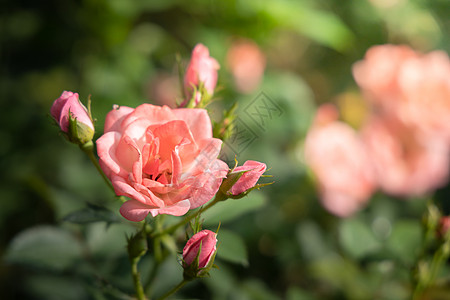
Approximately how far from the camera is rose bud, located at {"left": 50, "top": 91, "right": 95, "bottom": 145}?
496mm

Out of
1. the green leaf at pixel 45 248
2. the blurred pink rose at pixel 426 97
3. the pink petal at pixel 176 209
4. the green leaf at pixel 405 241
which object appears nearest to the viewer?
the pink petal at pixel 176 209

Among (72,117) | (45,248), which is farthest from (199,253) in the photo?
(45,248)

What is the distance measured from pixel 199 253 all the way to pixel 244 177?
0.34ft

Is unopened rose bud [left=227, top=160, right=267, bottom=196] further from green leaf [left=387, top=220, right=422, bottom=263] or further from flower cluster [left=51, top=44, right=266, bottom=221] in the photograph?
green leaf [left=387, top=220, right=422, bottom=263]

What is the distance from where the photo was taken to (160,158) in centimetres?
54

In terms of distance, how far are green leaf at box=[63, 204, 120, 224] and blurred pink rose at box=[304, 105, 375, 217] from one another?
81cm

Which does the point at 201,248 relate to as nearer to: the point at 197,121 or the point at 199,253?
the point at 199,253

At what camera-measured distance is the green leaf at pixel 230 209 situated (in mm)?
682

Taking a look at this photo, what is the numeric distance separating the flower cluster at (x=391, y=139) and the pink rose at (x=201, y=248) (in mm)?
815

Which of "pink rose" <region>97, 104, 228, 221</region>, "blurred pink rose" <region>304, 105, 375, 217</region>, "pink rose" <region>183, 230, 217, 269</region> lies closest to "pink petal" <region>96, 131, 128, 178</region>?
"pink rose" <region>97, 104, 228, 221</region>

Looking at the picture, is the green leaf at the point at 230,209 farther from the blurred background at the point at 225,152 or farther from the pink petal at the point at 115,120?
the pink petal at the point at 115,120

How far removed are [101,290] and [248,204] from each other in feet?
0.86

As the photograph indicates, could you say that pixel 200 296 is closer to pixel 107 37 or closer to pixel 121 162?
pixel 121 162

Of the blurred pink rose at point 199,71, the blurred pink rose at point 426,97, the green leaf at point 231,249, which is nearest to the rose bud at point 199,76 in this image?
the blurred pink rose at point 199,71
